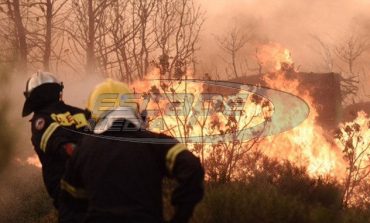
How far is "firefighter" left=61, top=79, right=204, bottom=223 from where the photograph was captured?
3111 millimetres

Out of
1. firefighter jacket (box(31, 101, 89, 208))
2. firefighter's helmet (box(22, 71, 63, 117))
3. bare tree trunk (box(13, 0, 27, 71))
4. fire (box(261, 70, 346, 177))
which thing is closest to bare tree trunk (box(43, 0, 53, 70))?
bare tree trunk (box(13, 0, 27, 71))

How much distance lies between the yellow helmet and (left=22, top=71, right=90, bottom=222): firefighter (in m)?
0.22

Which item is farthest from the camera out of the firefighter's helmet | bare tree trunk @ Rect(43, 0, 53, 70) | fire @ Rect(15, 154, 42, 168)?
bare tree trunk @ Rect(43, 0, 53, 70)

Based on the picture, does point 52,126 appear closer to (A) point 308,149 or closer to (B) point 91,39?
(A) point 308,149

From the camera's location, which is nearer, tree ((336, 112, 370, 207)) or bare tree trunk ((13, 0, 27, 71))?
tree ((336, 112, 370, 207))

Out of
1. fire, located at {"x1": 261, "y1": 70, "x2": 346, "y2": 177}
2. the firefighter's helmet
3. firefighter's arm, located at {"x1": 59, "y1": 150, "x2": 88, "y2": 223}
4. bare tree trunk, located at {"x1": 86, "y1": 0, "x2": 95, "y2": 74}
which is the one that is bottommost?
fire, located at {"x1": 261, "y1": 70, "x2": 346, "y2": 177}

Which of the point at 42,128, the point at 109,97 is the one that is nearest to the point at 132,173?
the point at 109,97

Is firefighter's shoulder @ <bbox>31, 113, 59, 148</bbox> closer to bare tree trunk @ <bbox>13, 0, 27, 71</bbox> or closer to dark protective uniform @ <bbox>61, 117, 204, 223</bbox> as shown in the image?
dark protective uniform @ <bbox>61, 117, 204, 223</bbox>

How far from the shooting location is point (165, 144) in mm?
3191

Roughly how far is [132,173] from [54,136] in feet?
4.34

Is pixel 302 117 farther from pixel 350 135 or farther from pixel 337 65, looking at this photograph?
pixel 337 65

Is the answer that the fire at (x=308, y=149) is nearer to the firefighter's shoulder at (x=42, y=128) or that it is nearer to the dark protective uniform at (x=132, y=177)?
the firefighter's shoulder at (x=42, y=128)

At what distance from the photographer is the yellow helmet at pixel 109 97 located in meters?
3.62

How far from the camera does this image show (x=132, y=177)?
3.11 m
